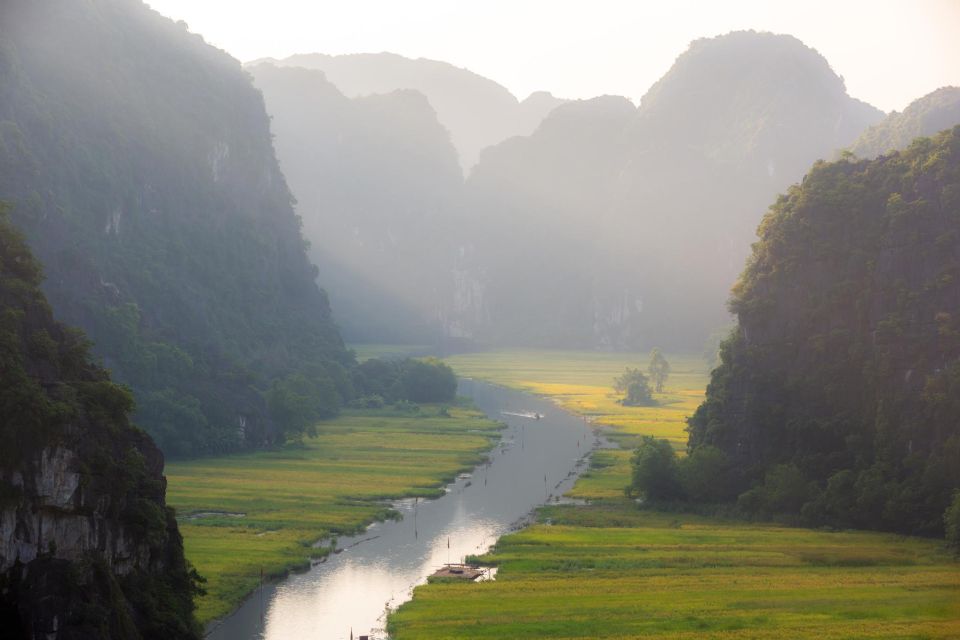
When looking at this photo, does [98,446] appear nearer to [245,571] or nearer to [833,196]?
[245,571]

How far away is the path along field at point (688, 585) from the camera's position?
146 feet

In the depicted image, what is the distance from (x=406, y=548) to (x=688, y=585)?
15.9 m

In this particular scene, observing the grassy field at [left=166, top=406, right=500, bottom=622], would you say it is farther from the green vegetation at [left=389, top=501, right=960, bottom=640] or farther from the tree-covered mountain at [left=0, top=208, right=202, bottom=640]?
the green vegetation at [left=389, top=501, right=960, bottom=640]

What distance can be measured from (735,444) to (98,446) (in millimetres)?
42892

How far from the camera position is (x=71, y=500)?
38875mm

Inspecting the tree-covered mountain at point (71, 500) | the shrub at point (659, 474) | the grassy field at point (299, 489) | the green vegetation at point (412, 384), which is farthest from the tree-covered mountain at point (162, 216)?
the tree-covered mountain at point (71, 500)

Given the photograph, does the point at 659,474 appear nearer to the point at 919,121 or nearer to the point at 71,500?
the point at 71,500

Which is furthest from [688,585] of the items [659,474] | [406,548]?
[659,474]

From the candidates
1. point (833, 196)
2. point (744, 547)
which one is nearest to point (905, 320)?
point (833, 196)

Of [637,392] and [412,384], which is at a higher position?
[412,384]

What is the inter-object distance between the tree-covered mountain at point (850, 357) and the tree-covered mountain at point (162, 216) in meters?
40.8

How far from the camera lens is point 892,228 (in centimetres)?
7144

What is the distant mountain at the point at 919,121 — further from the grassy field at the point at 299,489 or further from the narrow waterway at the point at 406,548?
the narrow waterway at the point at 406,548

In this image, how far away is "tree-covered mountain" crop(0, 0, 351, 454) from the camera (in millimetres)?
93750
